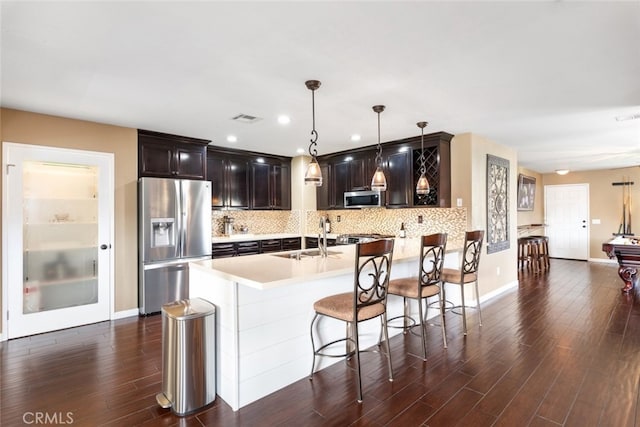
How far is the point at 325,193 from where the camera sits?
6492 mm

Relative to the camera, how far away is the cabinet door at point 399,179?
5160mm

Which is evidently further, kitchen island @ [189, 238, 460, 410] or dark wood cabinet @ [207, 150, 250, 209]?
dark wood cabinet @ [207, 150, 250, 209]

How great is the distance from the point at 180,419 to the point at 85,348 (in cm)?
183

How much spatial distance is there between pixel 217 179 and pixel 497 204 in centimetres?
472

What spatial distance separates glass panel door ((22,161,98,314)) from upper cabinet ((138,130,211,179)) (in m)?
0.65

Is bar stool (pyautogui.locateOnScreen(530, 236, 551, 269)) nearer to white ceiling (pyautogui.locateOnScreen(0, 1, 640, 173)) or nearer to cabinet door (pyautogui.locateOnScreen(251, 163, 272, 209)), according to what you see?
white ceiling (pyautogui.locateOnScreen(0, 1, 640, 173))

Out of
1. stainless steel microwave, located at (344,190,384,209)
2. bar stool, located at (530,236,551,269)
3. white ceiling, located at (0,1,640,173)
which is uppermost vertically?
white ceiling, located at (0,1,640,173)

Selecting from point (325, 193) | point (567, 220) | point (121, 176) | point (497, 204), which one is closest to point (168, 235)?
point (121, 176)

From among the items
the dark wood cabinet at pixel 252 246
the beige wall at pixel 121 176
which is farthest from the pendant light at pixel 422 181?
the beige wall at pixel 121 176

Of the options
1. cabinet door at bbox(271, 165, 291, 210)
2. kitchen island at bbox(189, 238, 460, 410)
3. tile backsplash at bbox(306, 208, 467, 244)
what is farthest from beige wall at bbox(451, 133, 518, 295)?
cabinet door at bbox(271, 165, 291, 210)

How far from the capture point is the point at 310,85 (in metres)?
2.89

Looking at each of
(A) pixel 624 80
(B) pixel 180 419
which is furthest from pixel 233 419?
(A) pixel 624 80

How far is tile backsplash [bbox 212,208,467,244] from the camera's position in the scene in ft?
16.3

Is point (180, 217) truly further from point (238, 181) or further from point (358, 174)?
point (358, 174)
